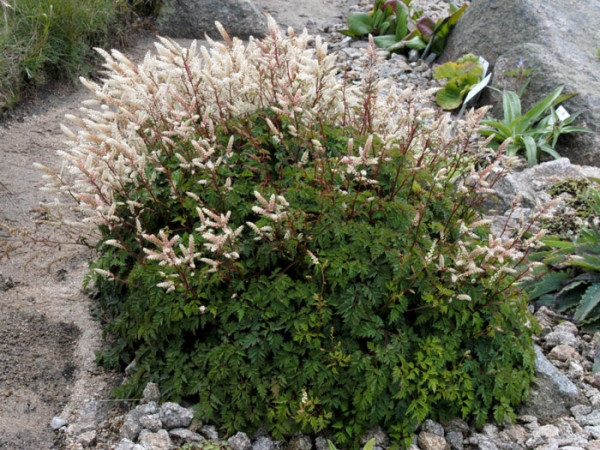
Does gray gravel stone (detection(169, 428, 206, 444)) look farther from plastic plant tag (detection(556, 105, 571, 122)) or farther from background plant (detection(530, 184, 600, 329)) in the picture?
plastic plant tag (detection(556, 105, 571, 122))

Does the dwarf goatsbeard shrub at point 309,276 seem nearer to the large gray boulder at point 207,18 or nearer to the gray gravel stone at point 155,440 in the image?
the gray gravel stone at point 155,440

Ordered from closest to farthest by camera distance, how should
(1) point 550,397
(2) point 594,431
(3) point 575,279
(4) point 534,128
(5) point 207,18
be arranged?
(2) point 594,431 < (1) point 550,397 < (3) point 575,279 < (4) point 534,128 < (5) point 207,18

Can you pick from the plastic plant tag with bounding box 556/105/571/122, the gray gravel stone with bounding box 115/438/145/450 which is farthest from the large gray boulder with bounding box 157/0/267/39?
the gray gravel stone with bounding box 115/438/145/450

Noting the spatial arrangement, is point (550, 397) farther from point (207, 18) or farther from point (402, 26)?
point (207, 18)

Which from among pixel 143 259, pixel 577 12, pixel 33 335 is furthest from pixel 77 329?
pixel 577 12

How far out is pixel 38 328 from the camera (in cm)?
404

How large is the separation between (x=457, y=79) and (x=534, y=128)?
1276mm

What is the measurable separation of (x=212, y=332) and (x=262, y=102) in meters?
1.52

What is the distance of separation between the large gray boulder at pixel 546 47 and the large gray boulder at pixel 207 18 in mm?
3219

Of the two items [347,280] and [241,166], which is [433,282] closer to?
[347,280]

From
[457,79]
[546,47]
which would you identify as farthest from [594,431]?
[546,47]

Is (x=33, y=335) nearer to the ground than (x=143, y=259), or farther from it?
nearer to the ground

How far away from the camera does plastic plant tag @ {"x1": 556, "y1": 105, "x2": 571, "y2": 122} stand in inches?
243

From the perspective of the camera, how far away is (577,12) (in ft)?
24.9
